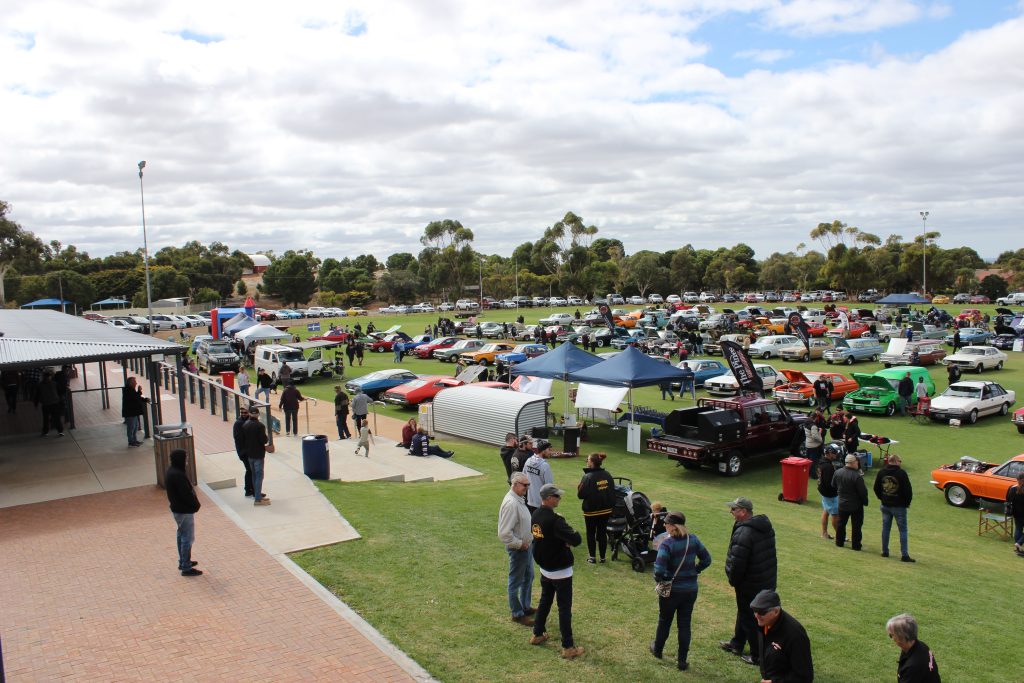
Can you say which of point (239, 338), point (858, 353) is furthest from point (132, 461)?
point (858, 353)

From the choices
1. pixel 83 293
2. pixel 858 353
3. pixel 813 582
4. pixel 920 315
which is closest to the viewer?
pixel 813 582

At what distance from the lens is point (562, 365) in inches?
861

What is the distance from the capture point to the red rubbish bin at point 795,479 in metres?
14.1

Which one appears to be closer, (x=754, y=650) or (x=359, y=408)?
(x=754, y=650)

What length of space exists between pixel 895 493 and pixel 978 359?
Answer: 26091 millimetres

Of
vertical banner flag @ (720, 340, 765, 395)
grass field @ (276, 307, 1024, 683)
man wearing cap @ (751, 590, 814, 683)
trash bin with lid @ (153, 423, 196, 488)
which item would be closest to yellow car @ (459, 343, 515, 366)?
vertical banner flag @ (720, 340, 765, 395)

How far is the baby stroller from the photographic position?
9.40m

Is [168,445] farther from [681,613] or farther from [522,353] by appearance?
[522,353]

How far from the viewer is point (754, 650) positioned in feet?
22.6

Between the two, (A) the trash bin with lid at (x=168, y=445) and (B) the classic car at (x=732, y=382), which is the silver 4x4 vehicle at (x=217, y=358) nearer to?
(B) the classic car at (x=732, y=382)

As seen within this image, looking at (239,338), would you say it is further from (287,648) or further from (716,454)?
(287,648)

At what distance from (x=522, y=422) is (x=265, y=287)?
103m

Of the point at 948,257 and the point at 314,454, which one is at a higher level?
the point at 948,257

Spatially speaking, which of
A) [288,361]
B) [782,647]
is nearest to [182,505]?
[782,647]
